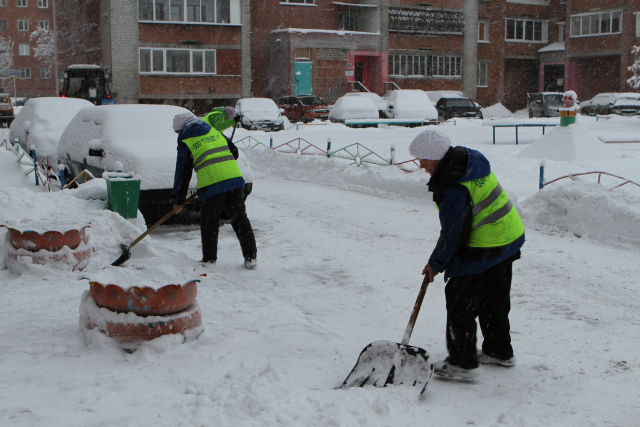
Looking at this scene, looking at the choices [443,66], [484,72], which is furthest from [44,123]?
[484,72]

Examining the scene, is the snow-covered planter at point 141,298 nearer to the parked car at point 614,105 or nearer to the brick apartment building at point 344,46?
the brick apartment building at point 344,46

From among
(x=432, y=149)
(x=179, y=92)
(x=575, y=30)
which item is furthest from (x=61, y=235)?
(x=575, y=30)

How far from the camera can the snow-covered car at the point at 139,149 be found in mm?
7559

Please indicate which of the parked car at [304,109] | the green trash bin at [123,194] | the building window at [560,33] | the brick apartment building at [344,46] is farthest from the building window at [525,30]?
the green trash bin at [123,194]

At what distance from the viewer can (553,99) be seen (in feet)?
106

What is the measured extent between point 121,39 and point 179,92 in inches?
144

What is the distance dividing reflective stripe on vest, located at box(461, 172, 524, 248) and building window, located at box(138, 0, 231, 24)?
102 feet

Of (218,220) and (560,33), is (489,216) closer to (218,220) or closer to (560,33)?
(218,220)

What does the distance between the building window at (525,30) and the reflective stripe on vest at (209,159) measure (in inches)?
1625

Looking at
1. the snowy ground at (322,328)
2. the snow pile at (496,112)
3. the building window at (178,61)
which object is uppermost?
the building window at (178,61)

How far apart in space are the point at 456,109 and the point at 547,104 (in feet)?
18.1

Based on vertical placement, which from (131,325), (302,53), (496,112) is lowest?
(131,325)

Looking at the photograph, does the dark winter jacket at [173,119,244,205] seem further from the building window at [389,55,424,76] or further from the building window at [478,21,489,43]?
the building window at [478,21,489,43]

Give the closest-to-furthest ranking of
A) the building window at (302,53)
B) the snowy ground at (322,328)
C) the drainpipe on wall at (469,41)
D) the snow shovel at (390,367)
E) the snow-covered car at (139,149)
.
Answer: the snowy ground at (322,328) → the snow shovel at (390,367) → the snow-covered car at (139,149) → the building window at (302,53) → the drainpipe on wall at (469,41)
